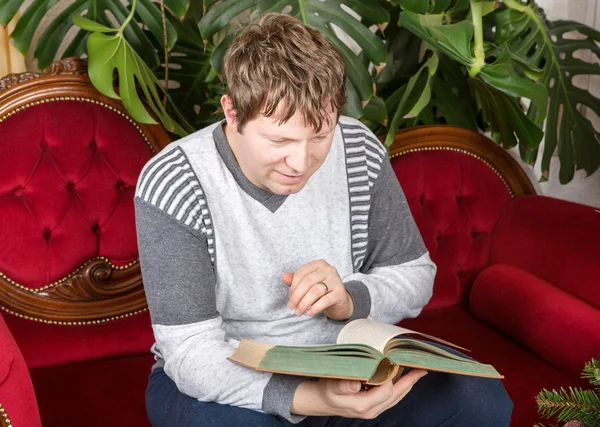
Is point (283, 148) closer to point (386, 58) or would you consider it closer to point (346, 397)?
point (346, 397)

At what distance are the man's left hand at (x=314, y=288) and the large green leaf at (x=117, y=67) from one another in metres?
0.67

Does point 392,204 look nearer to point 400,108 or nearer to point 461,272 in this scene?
point 400,108

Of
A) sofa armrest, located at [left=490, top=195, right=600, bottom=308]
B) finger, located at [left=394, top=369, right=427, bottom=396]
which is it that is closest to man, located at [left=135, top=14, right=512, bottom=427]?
finger, located at [left=394, top=369, right=427, bottom=396]

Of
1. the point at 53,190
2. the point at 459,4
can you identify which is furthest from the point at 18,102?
the point at 459,4

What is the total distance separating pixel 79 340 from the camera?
1.82m

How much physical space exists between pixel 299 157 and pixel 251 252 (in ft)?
0.79

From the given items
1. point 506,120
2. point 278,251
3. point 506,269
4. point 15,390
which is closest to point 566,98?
point 506,120

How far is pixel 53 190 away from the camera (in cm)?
178

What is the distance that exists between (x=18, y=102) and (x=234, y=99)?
0.77 meters

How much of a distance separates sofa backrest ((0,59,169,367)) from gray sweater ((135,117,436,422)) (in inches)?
17.9

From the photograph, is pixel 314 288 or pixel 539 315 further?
pixel 539 315

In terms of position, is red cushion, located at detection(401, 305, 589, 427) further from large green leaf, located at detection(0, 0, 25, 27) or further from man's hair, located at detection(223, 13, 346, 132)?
large green leaf, located at detection(0, 0, 25, 27)

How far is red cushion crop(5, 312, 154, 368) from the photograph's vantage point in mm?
1773

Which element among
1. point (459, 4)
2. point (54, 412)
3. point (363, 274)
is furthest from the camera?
point (459, 4)
